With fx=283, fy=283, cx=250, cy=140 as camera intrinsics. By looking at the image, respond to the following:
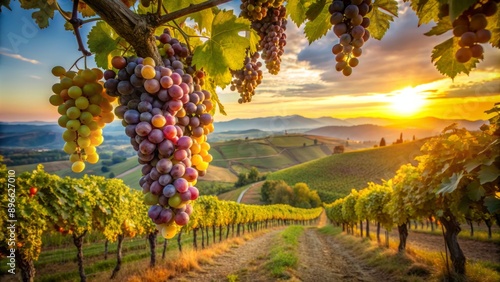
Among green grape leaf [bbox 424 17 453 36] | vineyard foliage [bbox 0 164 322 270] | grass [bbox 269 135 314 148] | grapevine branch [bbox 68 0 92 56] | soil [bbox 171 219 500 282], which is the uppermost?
grass [bbox 269 135 314 148]

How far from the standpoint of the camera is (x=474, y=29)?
2.72 feet

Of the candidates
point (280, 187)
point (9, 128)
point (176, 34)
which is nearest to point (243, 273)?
point (176, 34)

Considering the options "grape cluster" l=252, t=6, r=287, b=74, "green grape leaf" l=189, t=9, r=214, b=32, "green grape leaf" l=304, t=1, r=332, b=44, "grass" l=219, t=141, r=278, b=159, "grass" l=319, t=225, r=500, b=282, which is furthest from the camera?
"grass" l=219, t=141, r=278, b=159

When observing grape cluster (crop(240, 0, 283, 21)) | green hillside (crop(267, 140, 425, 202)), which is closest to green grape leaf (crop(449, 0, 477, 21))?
grape cluster (crop(240, 0, 283, 21))

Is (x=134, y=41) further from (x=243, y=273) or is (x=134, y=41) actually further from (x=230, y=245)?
(x=230, y=245)

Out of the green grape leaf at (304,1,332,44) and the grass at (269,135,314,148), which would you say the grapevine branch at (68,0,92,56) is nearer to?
the green grape leaf at (304,1,332,44)

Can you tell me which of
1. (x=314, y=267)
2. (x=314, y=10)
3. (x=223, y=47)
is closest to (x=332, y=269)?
(x=314, y=267)

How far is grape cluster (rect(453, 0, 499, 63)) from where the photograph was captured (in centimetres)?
80

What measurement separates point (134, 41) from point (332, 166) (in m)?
103

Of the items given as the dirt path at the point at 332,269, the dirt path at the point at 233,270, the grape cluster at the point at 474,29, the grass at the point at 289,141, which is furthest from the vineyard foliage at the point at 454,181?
the grass at the point at 289,141

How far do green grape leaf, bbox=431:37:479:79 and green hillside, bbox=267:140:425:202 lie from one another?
8530cm

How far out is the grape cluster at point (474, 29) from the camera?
0.80m

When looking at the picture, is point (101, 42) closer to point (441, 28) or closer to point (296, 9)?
point (296, 9)

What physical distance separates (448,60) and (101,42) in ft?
5.56
